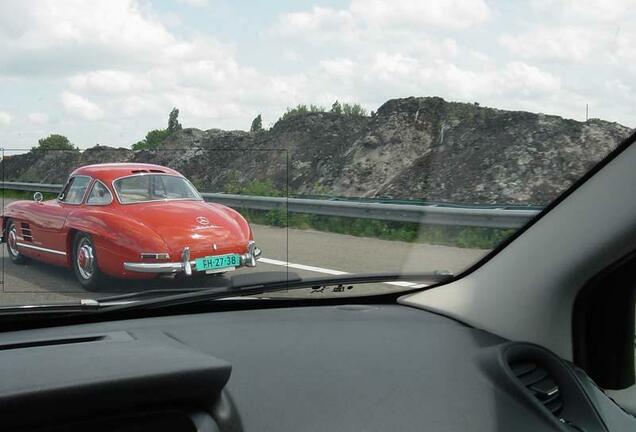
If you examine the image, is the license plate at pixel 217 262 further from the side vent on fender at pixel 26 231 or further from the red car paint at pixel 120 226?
the side vent on fender at pixel 26 231

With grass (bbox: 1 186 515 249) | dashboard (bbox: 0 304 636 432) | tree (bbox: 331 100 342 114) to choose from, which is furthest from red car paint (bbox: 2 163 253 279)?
tree (bbox: 331 100 342 114)

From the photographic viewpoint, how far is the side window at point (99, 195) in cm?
267

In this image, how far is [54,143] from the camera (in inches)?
101

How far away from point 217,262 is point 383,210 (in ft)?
3.19

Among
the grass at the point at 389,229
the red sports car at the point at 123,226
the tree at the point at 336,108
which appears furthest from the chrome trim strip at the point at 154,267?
the tree at the point at 336,108

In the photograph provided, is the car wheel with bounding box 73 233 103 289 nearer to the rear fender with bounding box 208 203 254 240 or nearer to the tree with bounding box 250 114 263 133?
the rear fender with bounding box 208 203 254 240

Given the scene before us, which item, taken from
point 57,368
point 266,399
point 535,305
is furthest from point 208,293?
point 535,305

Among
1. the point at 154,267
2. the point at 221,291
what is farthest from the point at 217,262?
the point at 154,267

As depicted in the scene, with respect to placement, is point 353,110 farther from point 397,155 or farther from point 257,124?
point 257,124

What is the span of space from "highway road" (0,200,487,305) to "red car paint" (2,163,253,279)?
8cm

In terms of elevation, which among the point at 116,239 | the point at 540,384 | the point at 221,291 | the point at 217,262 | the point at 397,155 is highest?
the point at 397,155

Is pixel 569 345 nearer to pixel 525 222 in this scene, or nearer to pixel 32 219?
pixel 525 222

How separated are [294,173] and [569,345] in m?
1.36

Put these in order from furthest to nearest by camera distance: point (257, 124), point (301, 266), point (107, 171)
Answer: point (301, 266) < point (257, 124) < point (107, 171)
